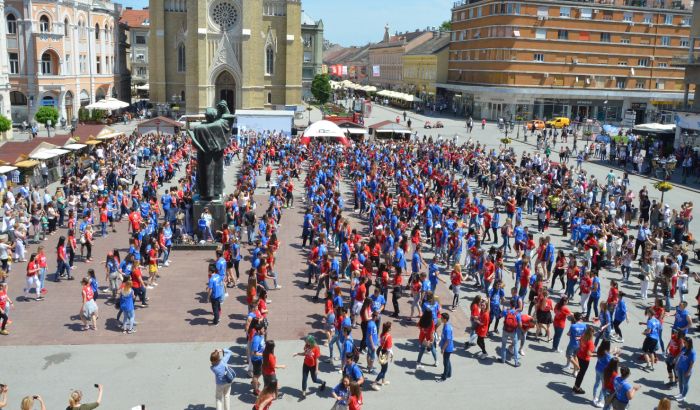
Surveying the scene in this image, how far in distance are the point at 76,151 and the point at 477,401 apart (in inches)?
1266

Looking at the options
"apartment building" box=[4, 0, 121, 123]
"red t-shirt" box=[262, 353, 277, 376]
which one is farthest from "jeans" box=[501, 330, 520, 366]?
"apartment building" box=[4, 0, 121, 123]

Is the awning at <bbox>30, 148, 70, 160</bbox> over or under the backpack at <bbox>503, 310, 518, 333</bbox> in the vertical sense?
over

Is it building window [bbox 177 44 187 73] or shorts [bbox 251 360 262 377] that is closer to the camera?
shorts [bbox 251 360 262 377]

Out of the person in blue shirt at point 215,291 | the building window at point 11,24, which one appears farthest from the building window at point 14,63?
the person in blue shirt at point 215,291

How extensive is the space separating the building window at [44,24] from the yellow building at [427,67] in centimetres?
5282

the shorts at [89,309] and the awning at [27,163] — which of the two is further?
the awning at [27,163]

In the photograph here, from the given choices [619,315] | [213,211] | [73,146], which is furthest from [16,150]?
[619,315]

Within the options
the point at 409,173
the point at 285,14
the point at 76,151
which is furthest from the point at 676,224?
the point at 285,14

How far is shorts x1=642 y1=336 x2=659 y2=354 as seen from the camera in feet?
42.9

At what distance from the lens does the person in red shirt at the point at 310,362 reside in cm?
1124

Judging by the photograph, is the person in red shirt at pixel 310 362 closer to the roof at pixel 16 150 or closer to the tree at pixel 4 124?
the roof at pixel 16 150

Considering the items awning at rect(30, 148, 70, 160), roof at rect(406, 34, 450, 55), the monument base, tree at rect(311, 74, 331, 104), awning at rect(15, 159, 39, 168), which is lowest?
the monument base

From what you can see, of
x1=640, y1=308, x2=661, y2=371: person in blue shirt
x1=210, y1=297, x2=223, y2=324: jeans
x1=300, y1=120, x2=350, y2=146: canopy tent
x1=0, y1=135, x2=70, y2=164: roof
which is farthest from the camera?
x1=300, y1=120, x2=350, y2=146: canopy tent

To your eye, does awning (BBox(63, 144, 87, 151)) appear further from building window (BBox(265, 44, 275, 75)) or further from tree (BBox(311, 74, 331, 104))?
tree (BBox(311, 74, 331, 104))
